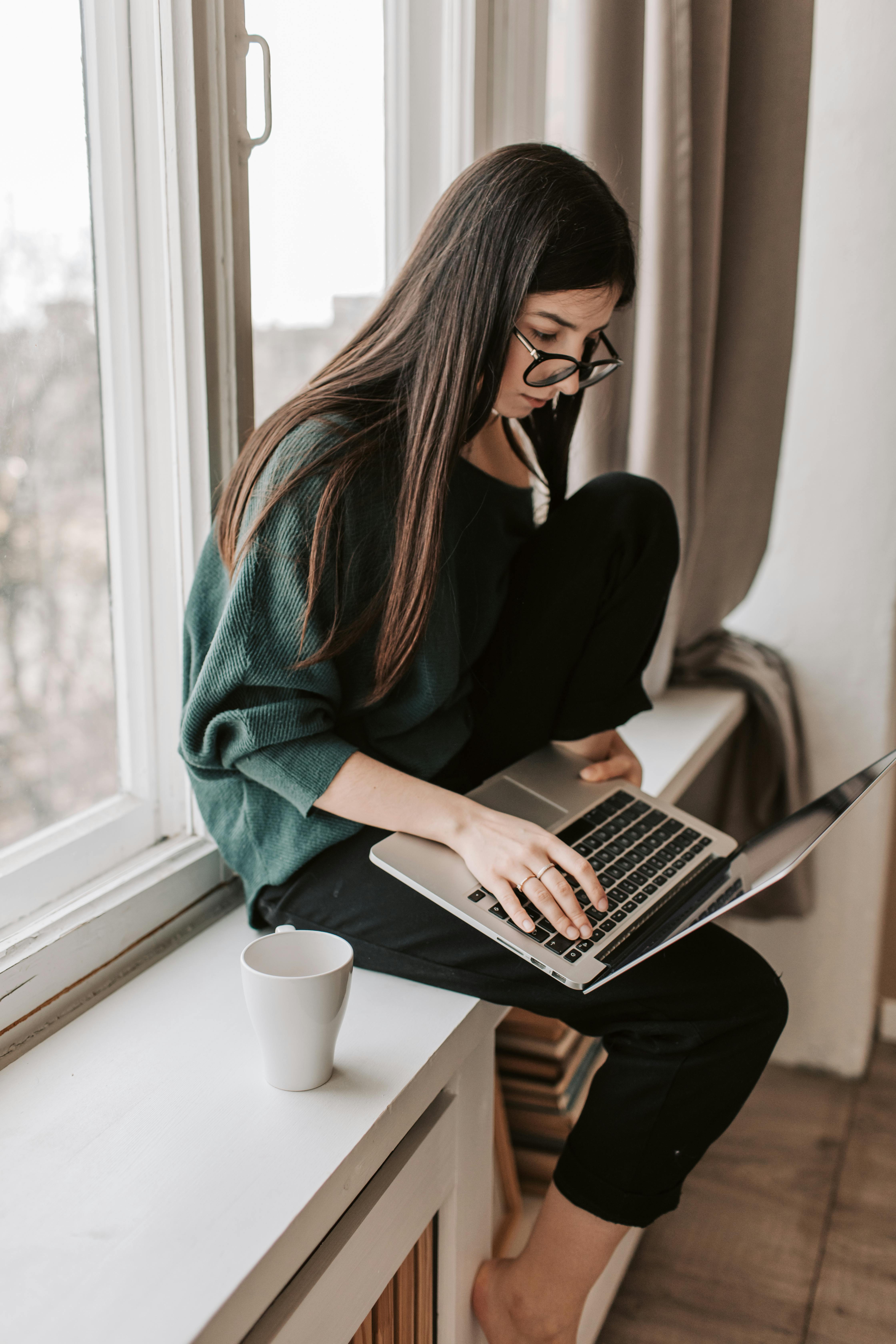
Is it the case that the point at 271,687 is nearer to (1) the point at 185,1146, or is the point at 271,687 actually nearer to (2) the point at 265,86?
(1) the point at 185,1146

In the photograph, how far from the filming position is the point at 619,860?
0.86 m

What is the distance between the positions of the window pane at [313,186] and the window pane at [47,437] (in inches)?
6.7

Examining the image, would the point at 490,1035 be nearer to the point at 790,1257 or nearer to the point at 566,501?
the point at 566,501

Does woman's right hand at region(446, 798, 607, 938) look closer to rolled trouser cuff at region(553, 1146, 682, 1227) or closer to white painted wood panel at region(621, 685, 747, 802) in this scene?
rolled trouser cuff at region(553, 1146, 682, 1227)

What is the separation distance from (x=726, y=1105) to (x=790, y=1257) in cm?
71

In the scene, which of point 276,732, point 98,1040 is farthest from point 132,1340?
point 276,732

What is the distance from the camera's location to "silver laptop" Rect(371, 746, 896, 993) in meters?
0.73

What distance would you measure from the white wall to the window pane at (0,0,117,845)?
47.3 inches

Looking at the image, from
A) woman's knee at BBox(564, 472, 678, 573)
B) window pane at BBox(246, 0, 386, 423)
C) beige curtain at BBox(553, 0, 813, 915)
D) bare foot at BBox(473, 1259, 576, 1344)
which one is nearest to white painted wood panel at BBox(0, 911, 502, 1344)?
bare foot at BBox(473, 1259, 576, 1344)

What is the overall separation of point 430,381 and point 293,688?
27 cm

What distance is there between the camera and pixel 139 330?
0.88m

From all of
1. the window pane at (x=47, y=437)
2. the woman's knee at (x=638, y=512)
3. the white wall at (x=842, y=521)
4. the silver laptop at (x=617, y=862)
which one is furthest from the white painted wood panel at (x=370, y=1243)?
the white wall at (x=842, y=521)

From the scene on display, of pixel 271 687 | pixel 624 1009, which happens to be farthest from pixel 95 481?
pixel 624 1009

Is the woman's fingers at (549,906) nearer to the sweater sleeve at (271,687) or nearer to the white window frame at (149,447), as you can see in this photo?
the sweater sleeve at (271,687)
